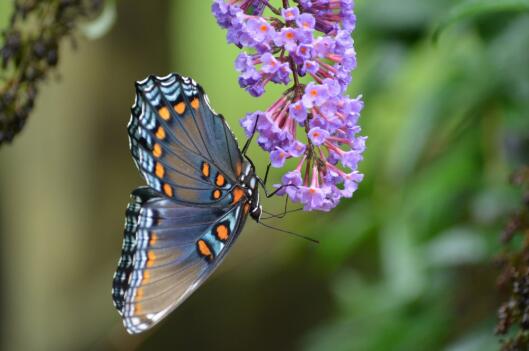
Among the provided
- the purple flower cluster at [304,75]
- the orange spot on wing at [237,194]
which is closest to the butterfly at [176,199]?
the orange spot on wing at [237,194]

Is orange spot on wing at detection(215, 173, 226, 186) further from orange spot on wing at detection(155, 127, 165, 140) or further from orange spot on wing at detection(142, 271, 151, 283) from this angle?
orange spot on wing at detection(142, 271, 151, 283)

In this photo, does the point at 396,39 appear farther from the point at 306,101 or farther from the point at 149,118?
the point at 306,101

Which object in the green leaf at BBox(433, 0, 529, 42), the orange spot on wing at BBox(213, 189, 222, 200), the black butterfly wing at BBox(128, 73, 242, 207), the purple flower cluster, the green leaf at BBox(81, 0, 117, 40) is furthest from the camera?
the green leaf at BBox(81, 0, 117, 40)

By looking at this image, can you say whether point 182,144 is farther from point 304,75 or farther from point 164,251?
point 304,75

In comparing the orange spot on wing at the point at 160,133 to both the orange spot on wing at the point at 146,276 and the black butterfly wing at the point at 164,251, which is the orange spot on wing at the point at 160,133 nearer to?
the black butterfly wing at the point at 164,251

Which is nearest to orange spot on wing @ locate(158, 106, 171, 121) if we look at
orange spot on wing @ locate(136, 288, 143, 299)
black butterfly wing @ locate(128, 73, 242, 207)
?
black butterfly wing @ locate(128, 73, 242, 207)

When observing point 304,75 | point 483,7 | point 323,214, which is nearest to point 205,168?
point 304,75
